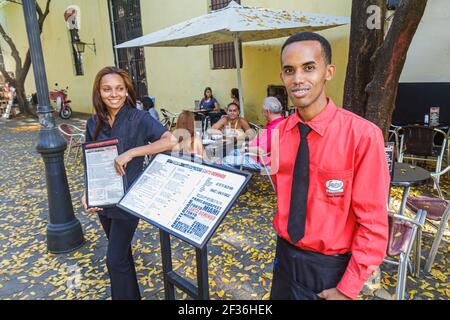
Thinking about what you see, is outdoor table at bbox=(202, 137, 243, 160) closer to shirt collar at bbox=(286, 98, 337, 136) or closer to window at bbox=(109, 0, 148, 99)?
shirt collar at bbox=(286, 98, 337, 136)

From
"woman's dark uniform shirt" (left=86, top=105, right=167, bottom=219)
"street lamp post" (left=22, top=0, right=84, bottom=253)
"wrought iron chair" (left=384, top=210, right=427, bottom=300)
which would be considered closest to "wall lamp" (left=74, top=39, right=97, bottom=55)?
"street lamp post" (left=22, top=0, right=84, bottom=253)

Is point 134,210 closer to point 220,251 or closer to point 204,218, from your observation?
point 204,218

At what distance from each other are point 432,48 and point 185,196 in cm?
676

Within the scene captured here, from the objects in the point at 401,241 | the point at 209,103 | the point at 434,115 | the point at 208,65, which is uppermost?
the point at 208,65

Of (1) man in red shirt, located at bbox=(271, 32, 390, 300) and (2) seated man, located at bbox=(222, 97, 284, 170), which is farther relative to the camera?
(2) seated man, located at bbox=(222, 97, 284, 170)

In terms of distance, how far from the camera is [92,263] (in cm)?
370

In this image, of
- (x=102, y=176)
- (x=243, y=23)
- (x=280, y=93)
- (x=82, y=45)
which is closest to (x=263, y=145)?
(x=102, y=176)

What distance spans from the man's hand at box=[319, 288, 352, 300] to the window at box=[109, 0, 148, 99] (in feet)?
45.6

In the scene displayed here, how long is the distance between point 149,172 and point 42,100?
7.37 feet

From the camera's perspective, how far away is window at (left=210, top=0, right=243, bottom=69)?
1033 centimetres

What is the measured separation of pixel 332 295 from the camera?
4.65 ft

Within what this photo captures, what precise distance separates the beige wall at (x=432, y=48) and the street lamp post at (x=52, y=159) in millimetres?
6543

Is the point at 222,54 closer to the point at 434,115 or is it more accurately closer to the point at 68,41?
the point at 434,115
